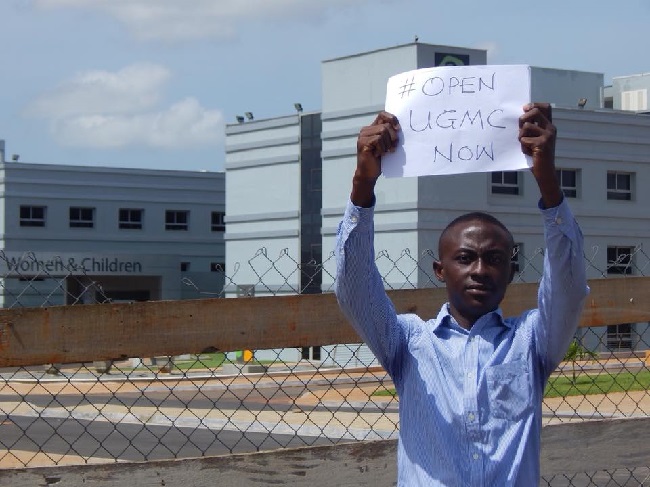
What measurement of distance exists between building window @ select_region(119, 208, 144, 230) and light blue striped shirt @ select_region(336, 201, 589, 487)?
46.4 m

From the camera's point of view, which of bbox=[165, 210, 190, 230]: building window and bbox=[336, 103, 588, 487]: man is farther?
bbox=[165, 210, 190, 230]: building window

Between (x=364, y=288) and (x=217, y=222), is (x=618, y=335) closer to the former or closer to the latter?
(x=364, y=288)

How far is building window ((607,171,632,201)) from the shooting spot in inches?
1391

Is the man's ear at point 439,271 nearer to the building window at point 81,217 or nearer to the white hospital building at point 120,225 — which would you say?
the white hospital building at point 120,225

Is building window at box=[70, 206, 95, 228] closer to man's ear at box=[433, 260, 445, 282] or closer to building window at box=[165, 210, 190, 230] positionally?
building window at box=[165, 210, 190, 230]

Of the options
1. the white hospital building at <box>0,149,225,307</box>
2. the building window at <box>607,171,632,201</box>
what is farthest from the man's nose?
the white hospital building at <box>0,149,225,307</box>

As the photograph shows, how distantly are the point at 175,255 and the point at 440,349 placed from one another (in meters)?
44.1

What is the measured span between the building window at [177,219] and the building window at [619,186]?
67.8 feet

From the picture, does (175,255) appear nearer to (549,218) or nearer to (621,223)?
(621,223)

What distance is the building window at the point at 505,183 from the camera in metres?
33.9

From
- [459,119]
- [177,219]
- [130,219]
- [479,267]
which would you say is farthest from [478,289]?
[177,219]

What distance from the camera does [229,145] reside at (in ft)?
127

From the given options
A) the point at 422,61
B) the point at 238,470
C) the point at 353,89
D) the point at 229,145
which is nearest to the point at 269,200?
the point at 229,145

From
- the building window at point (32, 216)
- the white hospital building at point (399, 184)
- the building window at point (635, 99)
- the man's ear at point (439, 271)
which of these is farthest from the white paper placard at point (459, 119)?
the building window at point (32, 216)
